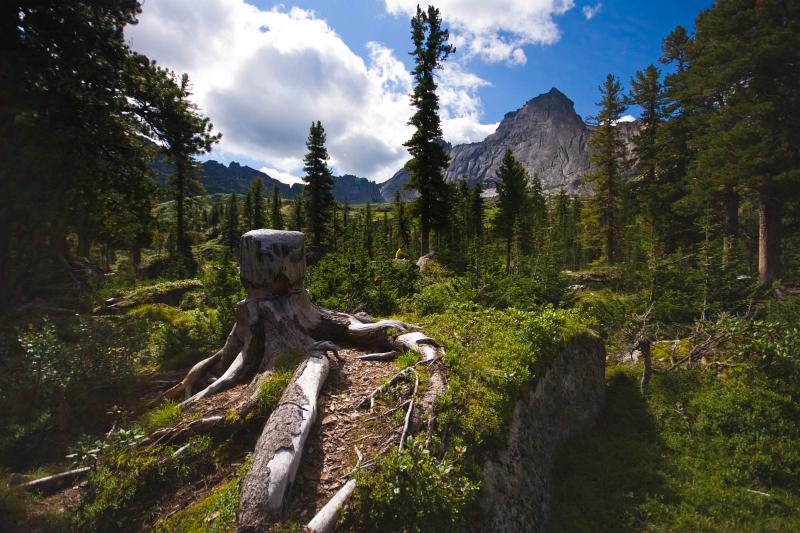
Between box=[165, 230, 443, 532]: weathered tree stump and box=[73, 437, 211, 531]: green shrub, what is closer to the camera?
box=[73, 437, 211, 531]: green shrub

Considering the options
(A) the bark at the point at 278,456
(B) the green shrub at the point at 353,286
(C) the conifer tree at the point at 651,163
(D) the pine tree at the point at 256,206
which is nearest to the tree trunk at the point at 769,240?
(C) the conifer tree at the point at 651,163

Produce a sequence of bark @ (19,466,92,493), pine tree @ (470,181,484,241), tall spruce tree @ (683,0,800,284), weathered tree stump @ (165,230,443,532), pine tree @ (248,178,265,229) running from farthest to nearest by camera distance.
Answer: pine tree @ (248,178,265,229) < pine tree @ (470,181,484,241) < tall spruce tree @ (683,0,800,284) < weathered tree stump @ (165,230,443,532) < bark @ (19,466,92,493)

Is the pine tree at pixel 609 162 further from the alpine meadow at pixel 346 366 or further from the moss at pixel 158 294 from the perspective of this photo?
the moss at pixel 158 294

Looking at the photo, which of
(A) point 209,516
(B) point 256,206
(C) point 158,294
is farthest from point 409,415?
(B) point 256,206

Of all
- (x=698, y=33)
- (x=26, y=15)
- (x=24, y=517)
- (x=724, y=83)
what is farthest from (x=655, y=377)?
(x=698, y=33)

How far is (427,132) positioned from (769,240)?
18446mm

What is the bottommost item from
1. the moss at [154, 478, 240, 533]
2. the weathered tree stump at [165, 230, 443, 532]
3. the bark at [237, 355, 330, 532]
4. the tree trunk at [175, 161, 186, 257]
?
the moss at [154, 478, 240, 533]

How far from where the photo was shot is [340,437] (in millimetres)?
4383

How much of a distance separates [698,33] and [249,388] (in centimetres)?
2956

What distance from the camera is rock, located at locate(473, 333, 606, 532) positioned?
4.35 meters

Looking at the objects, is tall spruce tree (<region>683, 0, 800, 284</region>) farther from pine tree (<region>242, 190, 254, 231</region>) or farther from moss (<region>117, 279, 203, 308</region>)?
pine tree (<region>242, 190, 254, 231</region>)

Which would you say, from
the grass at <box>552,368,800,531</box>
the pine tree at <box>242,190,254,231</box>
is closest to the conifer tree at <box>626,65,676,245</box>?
the grass at <box>552,368,800,531</box>

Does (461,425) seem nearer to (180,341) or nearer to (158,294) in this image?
(180,341)

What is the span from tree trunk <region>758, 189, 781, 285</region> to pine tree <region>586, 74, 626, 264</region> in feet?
42.5
